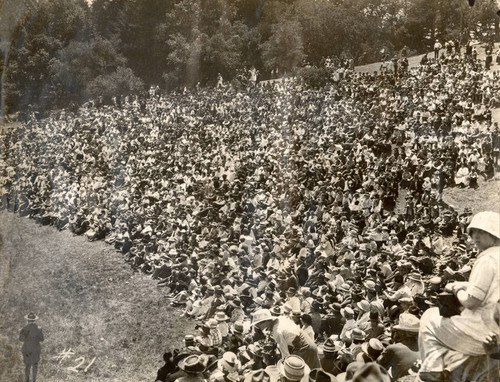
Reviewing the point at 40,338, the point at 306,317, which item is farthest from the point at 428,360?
the point at 40,338

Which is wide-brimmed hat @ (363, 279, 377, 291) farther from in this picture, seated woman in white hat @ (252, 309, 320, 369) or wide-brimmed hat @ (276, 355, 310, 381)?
wide-brimmed hat @ (276, 355, 310, 381)

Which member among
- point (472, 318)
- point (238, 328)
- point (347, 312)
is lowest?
point (238, 328)

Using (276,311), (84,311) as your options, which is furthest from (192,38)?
(276,311)

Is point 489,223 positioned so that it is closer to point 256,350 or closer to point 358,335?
point 358,335

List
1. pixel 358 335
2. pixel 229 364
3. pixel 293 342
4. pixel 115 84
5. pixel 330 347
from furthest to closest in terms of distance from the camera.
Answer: pixel 115 84, pixel 358 335, pixel 330 347, pixel 293 342, pixel 229 364

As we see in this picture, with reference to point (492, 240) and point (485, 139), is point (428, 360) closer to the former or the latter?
point (492, 240)

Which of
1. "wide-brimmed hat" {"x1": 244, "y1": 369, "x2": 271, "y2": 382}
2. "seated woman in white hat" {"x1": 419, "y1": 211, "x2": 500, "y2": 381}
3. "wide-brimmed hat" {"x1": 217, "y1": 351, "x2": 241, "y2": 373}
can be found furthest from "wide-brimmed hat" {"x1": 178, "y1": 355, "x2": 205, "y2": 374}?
"seated woman in white hat" {"x1": 419, "y1": 211, "x2": 500, "y2": 381}
